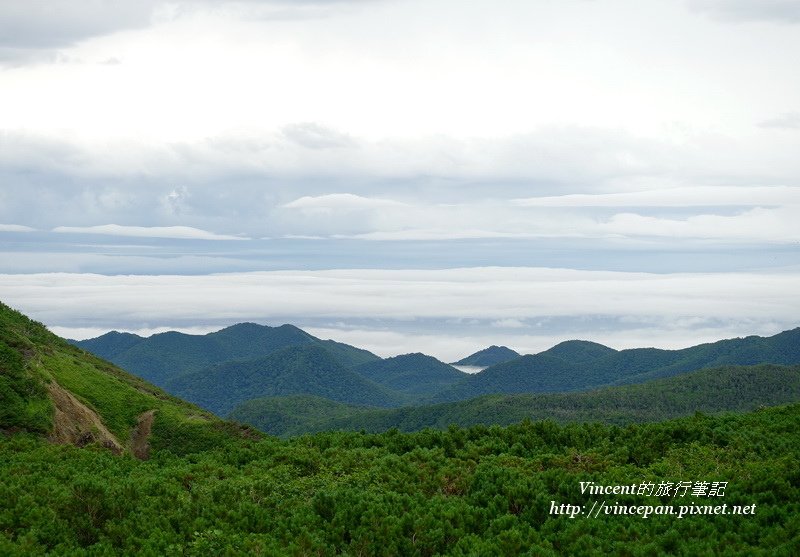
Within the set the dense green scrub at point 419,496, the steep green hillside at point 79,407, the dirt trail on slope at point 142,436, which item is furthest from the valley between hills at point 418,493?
the dirt trail on slope at point 142,436

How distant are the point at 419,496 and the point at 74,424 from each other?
5047 cm

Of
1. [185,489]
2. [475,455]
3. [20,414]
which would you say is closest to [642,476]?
[475,455]

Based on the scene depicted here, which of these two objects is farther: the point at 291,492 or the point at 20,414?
the point at 20,414

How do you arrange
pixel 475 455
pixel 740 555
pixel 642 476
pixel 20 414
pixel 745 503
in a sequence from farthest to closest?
1. pixel 20 414
2. pixel 475 455
3. pixel 642 476
4. pixel 745 503
5. pixel 740 555

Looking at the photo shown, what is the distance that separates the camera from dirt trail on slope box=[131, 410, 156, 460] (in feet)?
280

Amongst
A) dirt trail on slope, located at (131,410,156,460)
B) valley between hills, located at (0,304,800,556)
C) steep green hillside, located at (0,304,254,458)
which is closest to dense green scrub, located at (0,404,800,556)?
valley between hills, located at (0,304,800,556)

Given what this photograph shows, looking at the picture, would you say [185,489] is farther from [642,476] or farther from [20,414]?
[20,414]

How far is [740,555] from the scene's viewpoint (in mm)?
25547

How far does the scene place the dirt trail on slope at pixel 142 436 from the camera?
85375mm

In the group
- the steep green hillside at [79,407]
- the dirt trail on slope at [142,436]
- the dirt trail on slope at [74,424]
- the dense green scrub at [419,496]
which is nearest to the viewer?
the dense green scrub at [419,496]

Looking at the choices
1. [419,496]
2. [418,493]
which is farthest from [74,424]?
[419,496]

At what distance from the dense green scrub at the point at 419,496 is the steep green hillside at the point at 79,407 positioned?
21953 millimetres

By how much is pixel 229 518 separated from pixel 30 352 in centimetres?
5759

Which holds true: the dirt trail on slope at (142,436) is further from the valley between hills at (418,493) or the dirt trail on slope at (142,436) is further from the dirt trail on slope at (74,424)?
the valley between hills at (418,493)
